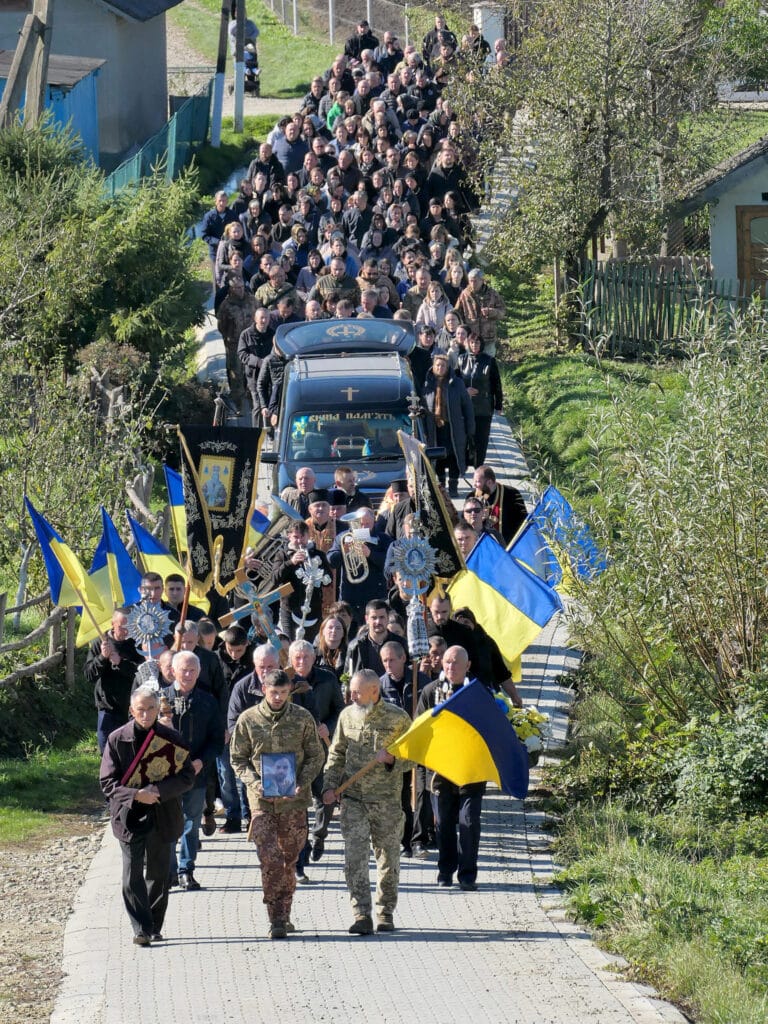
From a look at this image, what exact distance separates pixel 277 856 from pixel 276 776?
46 centimetres

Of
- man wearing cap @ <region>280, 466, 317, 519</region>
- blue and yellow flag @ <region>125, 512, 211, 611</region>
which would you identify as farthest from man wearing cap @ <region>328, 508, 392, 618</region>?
blue and yellow flag @ <region>125, 512, 211, 611</region>

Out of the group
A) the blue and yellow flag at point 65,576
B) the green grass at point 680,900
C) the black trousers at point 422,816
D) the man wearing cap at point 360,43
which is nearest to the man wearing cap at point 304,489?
the blue and yellow flag at point 65,576

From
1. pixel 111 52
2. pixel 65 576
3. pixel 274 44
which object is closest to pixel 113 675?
pixel 65 576

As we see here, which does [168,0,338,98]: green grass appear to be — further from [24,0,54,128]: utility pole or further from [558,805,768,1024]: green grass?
[558,805,768,1024]: green grass

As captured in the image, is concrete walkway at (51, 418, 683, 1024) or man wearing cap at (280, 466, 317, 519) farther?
man wearing cap at (280, 466, 317, 519)

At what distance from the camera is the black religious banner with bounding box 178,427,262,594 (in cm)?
1410

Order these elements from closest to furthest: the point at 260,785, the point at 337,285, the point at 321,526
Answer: the point at 260,785 < the point at 321,526 < the point at 337,285

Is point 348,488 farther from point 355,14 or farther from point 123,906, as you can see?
point 355,14

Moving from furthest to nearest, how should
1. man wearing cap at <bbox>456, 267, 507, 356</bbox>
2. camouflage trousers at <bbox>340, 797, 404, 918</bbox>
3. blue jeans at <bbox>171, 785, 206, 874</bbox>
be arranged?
man wearing cap at <bbox>456, 267, 507, 356</bbox> → blue jeans at <bbox>171, 785, 206, 874</bbox> → camouflage trousers at <bbox>340, 797, 404, 918</bbox>

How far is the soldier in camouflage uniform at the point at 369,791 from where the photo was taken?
10.4 metres

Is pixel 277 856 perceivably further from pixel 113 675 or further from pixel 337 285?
pixel 337 285

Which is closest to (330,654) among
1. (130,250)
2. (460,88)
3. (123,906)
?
(123,906)

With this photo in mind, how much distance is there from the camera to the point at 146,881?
10.3m

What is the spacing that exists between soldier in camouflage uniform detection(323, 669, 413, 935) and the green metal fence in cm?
2317
